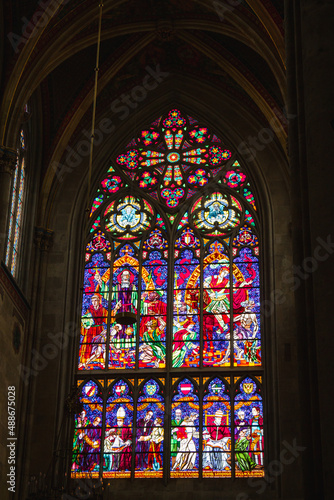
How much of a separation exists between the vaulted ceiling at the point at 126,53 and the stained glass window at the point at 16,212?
96 cm

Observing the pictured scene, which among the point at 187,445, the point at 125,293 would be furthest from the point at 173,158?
the point at 187,445

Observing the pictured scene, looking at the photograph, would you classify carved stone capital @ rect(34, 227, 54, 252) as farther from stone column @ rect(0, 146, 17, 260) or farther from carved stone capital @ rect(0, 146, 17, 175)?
carved stone capital @ rect(0, 146, 17, 175)

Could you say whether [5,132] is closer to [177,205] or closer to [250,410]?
[177,205]

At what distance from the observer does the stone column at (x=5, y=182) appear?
16562 mm

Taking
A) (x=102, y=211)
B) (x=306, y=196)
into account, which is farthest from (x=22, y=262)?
(x=306, y=196)

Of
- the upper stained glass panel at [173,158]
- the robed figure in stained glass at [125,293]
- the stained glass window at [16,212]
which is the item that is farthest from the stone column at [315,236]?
the upper stained glass panel at [173,158]

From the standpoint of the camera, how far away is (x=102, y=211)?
20625 millimetres

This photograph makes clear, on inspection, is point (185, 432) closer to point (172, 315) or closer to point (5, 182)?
point (172, 315)

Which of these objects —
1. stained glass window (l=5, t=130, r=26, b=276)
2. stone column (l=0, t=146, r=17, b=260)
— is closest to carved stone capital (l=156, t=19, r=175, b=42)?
stained glass window (l=5, t=130, r=26, b=276)

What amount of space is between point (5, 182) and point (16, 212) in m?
2.02

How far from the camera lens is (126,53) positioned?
2038 centimetres

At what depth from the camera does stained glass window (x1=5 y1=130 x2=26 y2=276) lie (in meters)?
18.4

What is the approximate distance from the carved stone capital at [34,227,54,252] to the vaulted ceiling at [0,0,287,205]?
1.79m

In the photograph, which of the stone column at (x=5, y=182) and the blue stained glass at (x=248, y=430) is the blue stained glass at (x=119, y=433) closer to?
the blue stained glass at (x=248, y=430)
